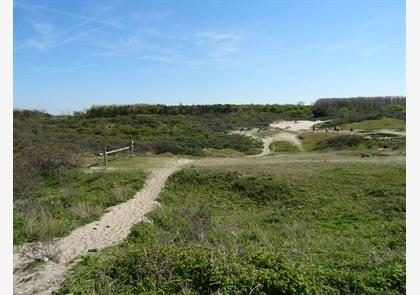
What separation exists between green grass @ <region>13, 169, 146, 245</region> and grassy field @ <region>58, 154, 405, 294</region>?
201cm

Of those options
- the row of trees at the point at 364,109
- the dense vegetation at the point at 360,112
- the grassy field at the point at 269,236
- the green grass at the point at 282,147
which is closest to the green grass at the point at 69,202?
the grassy field at the point at 269,236

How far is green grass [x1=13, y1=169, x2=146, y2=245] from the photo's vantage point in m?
10.3

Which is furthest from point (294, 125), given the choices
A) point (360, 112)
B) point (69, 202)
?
point (69, 202)

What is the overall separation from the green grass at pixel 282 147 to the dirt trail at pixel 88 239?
64.1 feet

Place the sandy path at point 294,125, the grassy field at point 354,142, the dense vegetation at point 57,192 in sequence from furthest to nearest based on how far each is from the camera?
the sandy path at point 294,125, the grassy field at point 354,142, the dense vegetation at point 57,192

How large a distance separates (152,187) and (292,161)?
872 centimetres

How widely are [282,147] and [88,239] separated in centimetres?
2876

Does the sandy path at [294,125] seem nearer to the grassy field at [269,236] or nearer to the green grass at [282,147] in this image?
the green grass at [282,147]

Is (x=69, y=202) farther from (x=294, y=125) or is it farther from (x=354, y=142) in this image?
(x=294, y=125)

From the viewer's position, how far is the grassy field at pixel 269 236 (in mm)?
5973

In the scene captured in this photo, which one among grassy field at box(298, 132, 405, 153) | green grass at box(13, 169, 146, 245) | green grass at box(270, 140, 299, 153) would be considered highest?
grassy field at box(298, 132, 405, 153)

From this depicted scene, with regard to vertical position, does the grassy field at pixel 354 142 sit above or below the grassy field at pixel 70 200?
above

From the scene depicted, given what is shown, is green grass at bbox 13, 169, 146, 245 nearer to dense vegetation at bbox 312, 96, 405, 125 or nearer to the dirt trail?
the dirt trail

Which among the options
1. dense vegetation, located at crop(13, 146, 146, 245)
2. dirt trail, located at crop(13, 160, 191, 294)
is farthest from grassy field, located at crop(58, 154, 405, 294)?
dense vegetation, located at crop(13, 146, 146, 245)
